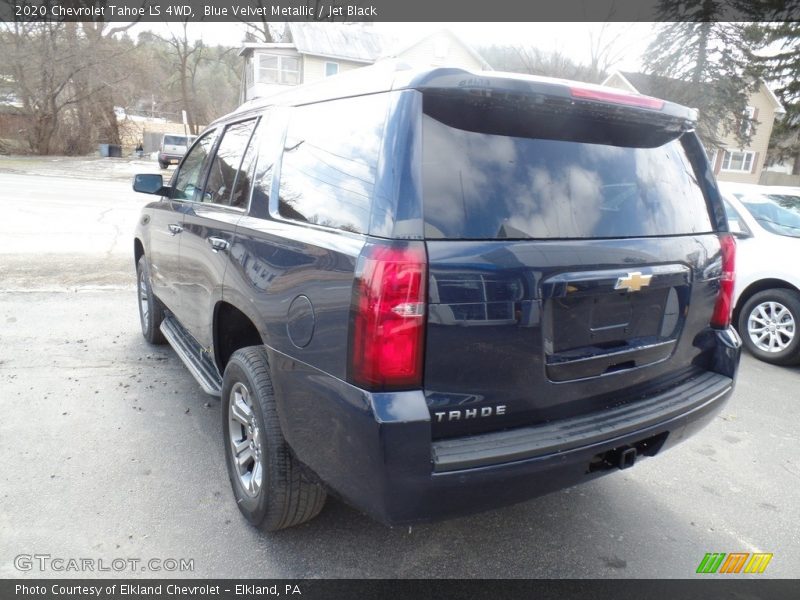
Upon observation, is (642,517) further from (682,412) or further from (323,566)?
(323,566)

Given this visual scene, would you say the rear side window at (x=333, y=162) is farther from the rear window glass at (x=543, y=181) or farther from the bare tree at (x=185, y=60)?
the bare tree at (x=185, y=60)

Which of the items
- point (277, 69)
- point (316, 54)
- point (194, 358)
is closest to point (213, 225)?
point (194, 358)

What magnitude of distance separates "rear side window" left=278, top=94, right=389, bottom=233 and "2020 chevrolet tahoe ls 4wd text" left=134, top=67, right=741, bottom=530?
0.01 metres

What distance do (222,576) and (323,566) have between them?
43 centimetres

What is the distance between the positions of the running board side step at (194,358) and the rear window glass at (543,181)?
6.23ft

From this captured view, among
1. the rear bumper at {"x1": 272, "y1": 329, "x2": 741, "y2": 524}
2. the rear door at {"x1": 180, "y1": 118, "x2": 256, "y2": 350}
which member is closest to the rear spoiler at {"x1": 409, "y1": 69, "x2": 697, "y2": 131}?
the rear bumper at {"x1": 272, "y1": 329, "x2": 741, "y2": 524}

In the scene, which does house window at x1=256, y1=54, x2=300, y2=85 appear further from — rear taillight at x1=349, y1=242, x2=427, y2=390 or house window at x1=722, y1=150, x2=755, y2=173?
rear taillight at x1=349, y1=242, x2=427, y2=390

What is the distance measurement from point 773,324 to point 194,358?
533 cm

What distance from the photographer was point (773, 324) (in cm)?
554

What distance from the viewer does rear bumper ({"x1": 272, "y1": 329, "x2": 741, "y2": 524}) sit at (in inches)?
74.0

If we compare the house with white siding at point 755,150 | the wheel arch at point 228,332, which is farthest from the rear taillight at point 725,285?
the house with white siding at point 755,150

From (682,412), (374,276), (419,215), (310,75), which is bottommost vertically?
(682,412)

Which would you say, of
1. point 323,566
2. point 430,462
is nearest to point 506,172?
point 430,462

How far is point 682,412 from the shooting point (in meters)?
2.50
